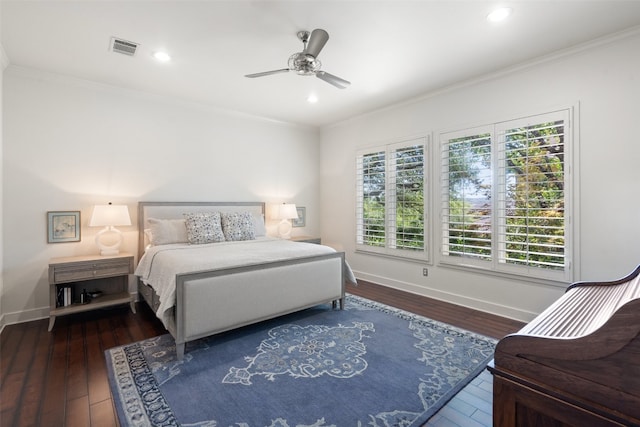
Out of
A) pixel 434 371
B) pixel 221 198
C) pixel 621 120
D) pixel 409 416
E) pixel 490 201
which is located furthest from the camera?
pixel 221 198

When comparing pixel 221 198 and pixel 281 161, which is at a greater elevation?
pixel 281 161

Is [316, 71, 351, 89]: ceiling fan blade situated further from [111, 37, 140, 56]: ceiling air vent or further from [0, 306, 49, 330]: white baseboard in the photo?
[0, 306, 49, 330]: white baseboard

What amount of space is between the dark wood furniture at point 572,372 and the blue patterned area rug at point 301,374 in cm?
120

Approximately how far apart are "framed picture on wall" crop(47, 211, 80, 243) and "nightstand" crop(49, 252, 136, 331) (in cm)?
29

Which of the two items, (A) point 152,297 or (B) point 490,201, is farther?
(B) point 490,201

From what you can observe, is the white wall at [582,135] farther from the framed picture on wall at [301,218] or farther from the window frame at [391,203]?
the framed picture on wall at [301,218]

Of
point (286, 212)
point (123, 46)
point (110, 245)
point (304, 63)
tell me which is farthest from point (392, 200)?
point (110, 245)

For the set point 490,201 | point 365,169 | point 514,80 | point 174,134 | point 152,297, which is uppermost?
point 514,80

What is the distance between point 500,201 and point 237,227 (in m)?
3.27

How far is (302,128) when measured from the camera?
5723 mm

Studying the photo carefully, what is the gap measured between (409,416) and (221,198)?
3852 mm

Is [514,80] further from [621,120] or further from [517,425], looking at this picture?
[517,425]

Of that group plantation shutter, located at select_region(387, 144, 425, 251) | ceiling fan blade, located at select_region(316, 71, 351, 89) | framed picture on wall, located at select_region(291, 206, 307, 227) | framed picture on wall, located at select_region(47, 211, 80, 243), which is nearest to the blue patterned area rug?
plantation shutter, located at select_region(387, 144, 425, 251)

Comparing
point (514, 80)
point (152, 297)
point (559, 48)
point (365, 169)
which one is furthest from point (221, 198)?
point (559, 48)
